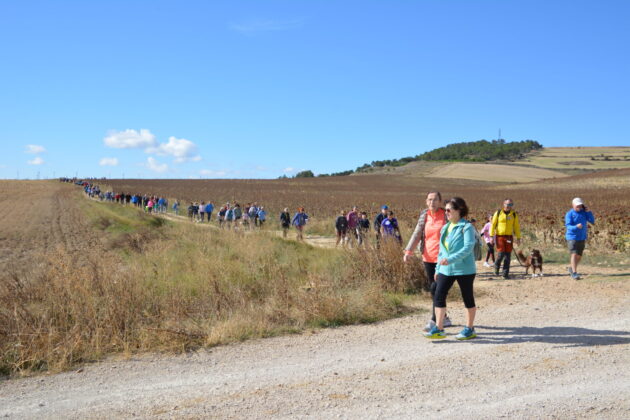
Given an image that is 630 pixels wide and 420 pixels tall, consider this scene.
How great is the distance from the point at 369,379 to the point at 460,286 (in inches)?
72.7

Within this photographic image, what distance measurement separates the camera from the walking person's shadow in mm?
5445

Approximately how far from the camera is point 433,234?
623 cm

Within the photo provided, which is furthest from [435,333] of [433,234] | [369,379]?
[369,379]

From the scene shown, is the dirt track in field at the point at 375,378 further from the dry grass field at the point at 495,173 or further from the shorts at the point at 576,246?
the dry grass field at the point at 495,173

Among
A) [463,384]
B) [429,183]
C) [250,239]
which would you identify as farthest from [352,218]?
A: [429,183]

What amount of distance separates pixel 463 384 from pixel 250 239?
9933 millimetres

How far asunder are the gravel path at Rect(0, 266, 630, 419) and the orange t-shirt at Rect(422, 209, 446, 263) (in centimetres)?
100

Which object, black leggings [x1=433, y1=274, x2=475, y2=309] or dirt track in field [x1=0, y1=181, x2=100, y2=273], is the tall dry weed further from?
dirt track in field [x1=0, y1=181, x2=100, y2=273]

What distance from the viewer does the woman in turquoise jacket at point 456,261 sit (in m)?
5.54

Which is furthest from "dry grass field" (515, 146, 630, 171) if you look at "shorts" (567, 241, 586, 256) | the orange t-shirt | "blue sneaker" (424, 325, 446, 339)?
"blue sneaker" (424, 325, 446, 339)

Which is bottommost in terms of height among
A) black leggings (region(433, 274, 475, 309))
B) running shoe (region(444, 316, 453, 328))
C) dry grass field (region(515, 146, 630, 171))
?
running shoe (region(444, 316, 453, 328))

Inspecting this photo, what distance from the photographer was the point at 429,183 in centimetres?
8344

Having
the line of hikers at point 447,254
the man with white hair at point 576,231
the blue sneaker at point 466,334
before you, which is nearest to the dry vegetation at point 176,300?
the line of hikers at point 447,254

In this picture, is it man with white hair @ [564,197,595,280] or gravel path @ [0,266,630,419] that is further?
man with white hair @ [564,197,595,280]
